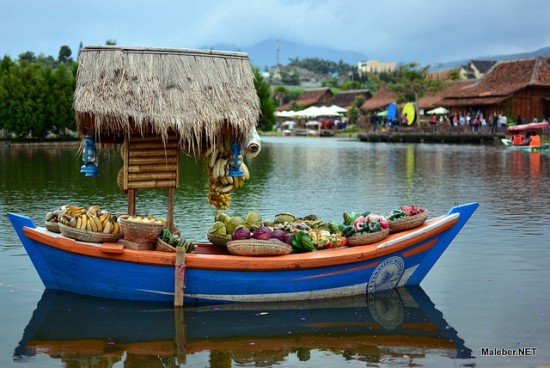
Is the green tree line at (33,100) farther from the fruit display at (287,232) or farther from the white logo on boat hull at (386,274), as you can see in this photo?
the white logo on boat hull at (386,274)

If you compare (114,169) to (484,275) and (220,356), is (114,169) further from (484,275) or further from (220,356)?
(220,356)

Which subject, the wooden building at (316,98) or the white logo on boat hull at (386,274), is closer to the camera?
the white logo on boat hull at (386,274)

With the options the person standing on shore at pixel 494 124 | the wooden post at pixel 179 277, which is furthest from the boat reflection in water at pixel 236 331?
the person standing on shore at pixel 494 124

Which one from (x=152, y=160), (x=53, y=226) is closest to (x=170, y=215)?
(x=152, y=160)

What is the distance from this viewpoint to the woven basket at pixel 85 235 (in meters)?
10.1

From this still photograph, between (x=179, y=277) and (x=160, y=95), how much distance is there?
94.6 inches

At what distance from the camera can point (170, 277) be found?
9.96 meters

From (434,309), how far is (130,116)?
15.2 ft

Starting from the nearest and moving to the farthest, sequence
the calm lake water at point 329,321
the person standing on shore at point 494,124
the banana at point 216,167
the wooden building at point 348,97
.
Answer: the calm lake water at point 329,321 < the banana at point 216,167 < the person standing on shore at point 494,124 < the wooden building at point 348,97

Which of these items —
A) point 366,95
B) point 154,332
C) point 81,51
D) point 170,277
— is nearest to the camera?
point 154,332

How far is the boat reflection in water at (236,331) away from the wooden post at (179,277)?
0.14 meters

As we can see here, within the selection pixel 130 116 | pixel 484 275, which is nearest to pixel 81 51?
pixel 130 116

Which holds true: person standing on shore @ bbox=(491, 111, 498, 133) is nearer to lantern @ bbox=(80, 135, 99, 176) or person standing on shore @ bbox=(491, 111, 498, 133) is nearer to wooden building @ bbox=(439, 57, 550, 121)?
wooden building @ bbox=(439, 57, 550, 121)

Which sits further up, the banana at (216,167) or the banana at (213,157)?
the banana at (213,157)
